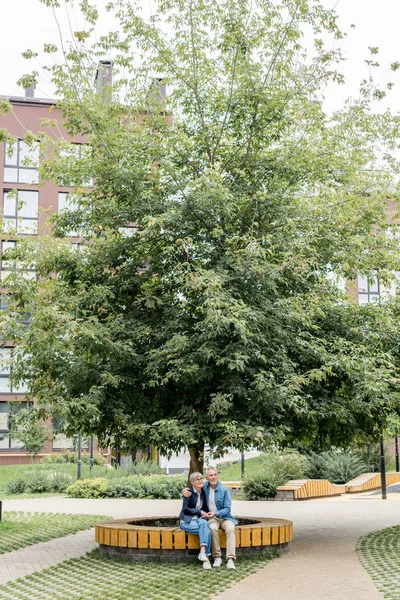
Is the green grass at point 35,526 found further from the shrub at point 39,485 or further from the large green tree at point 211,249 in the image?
the shrub at point 39,485

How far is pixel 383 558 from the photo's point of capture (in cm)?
1068

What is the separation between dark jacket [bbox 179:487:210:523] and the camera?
10.3 metres

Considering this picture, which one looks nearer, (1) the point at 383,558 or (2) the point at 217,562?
(2) the point at 217,562

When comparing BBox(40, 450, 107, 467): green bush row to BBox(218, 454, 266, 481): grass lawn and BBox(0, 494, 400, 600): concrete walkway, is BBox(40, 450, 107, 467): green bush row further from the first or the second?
BBox(0, 494, 400, 600): concrete walkway

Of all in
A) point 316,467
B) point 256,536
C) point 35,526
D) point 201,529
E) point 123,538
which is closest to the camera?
point 201,529

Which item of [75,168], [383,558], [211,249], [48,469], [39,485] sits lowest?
[39,485]

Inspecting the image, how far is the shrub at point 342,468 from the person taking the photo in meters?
27.9

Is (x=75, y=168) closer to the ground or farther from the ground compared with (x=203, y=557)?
farther from the ground

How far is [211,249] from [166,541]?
437 cm

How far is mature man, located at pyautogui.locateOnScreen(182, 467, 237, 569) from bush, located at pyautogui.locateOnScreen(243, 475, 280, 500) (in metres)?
12.7

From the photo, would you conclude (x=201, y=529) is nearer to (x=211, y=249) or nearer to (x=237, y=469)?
(x=211, y=249)

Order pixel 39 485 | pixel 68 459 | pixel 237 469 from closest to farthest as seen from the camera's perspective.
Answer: pixel 39 485 < pixel 237 469 < pixel 68 459

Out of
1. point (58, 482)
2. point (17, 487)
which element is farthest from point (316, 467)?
point (17, 487)

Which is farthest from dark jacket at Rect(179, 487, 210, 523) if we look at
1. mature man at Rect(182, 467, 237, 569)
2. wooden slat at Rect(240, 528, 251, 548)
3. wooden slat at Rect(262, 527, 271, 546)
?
wooden slat at Rect(262, 527, 271, 546)
